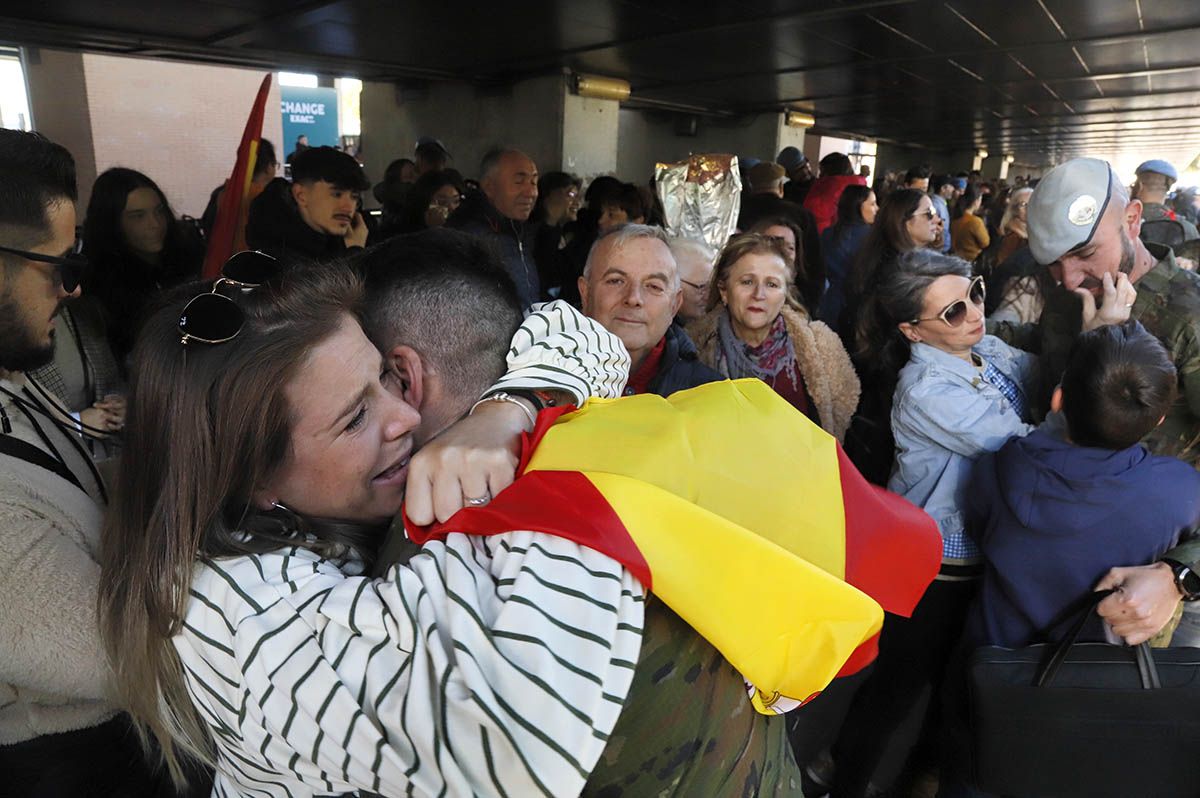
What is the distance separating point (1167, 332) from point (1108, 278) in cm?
22

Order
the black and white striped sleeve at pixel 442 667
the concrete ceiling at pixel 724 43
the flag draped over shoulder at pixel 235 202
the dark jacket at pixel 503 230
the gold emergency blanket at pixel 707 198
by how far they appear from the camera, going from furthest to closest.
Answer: the concrete ceiling at pixel 724 43
the gold emergency blanket at pixel 707 198
the dark jacket at pixel 503 230
the flag draped over shoulder at pixel 235 202
the black and white striped sleeve at pixel 442 667

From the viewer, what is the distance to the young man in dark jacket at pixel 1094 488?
1.80 meters

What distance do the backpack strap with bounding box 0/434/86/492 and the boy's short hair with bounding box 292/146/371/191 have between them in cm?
262

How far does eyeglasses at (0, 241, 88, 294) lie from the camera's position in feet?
4.18

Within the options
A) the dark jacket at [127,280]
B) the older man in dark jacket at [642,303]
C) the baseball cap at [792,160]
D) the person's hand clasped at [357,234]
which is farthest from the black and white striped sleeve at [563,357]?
the baseball cap at [792,160]

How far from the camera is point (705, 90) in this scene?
369 inches

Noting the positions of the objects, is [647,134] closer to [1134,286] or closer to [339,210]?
[339,210]

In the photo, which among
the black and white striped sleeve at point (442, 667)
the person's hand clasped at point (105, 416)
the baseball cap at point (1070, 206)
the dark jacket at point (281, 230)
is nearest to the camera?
the black and white striped sleeve at point (442, 667)

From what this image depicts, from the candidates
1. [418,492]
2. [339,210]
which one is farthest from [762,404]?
[339,210]

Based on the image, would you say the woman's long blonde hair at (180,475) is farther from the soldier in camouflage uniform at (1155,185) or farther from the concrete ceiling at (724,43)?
the soldier in camouflage uniform at (1155,185)

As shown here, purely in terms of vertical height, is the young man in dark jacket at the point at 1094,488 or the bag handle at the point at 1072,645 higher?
the young man in dark jacket at the point at 1094,488

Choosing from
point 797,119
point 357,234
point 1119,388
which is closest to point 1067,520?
point 1119,388

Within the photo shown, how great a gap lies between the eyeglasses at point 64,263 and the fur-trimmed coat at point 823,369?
6.78ft

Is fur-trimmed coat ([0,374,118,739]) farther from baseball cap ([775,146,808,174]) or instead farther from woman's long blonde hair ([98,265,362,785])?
baseball cap ([775,146,808,174])
